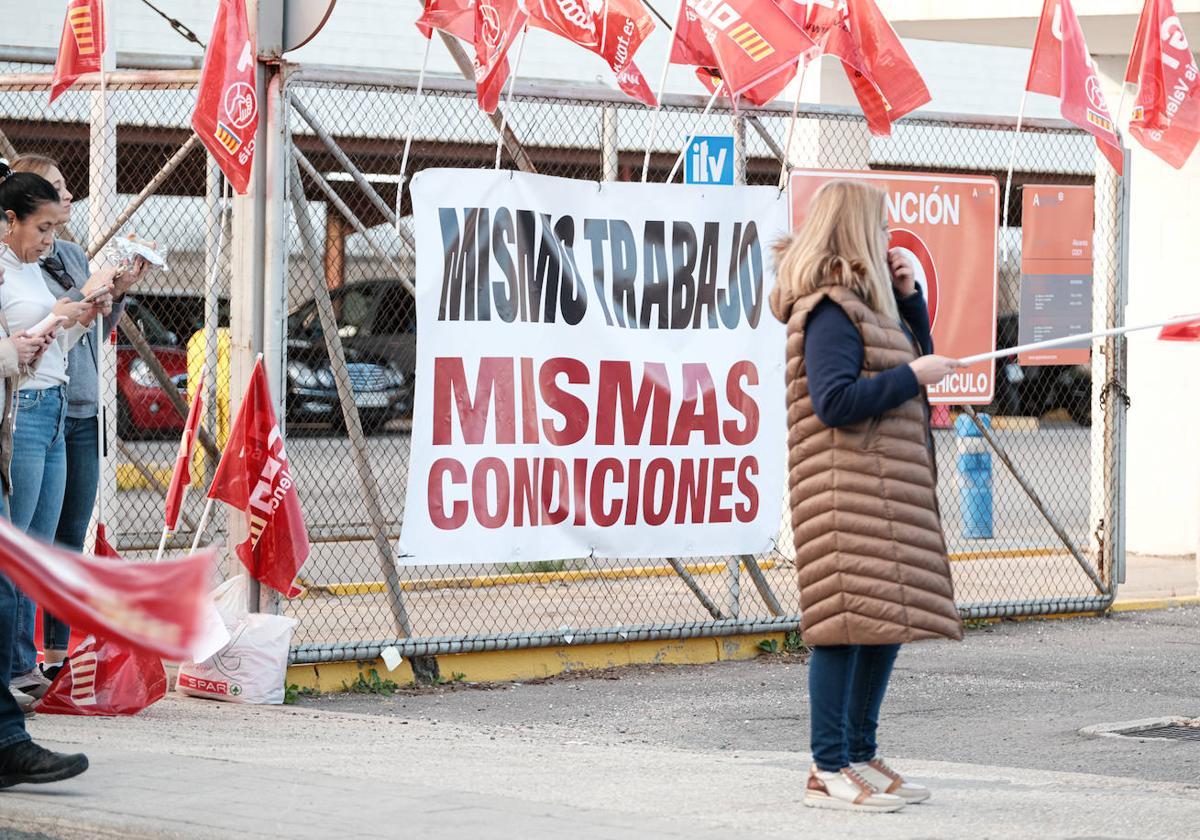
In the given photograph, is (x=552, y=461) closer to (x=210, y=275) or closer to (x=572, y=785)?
(x=210, y=275)

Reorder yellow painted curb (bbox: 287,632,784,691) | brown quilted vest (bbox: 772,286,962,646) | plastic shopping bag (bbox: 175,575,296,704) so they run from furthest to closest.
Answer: yellow painted curb (bbox: 287,632,784,691), plastic shopping bag (bbox: 175,575,296,704), brown quilted vest (bbox: 772,286,962,646)

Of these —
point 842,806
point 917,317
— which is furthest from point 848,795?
point 917,317

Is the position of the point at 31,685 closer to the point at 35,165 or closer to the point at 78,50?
the point at 35,165

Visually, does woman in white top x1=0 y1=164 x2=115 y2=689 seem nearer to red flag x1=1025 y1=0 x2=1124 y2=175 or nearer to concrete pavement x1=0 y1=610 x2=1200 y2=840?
concrete pavement x1=0 y1=610 x2=1200 y2=840

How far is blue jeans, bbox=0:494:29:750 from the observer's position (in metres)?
5.39

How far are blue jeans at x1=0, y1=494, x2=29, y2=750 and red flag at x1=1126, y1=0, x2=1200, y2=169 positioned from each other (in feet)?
21.6

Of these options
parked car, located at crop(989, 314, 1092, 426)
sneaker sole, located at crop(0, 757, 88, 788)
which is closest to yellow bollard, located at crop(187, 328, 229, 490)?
sneaker sole, located at crop(0, 757, 88, 788)

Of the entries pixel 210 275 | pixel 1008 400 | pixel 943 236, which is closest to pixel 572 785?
pixel 210 275

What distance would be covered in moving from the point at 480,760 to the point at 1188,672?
14.1ft

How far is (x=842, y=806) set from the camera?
526cm

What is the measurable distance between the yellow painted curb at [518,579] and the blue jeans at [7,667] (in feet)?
14.9

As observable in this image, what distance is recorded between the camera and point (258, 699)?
7.41 meters

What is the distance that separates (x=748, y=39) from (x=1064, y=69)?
1.88m

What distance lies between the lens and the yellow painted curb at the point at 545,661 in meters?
7.98
